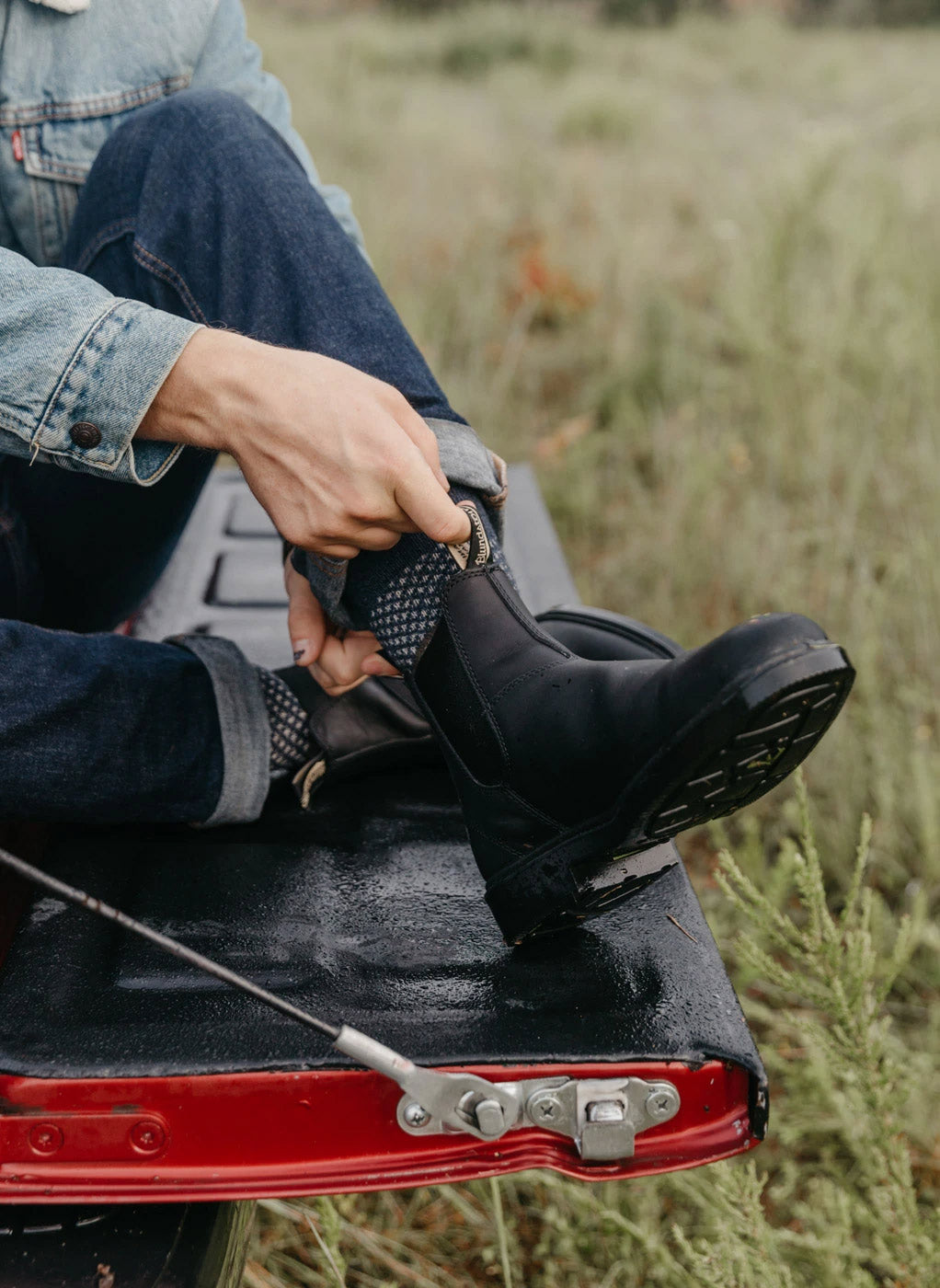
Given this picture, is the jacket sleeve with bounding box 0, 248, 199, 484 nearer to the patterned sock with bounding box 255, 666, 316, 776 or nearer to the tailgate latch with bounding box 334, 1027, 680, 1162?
the patterned sock with bounding box 255, 666, 316, 776

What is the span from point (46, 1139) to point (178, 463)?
26.6 inches

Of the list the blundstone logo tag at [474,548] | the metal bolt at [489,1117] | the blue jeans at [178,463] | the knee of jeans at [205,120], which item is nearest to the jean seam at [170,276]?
the blue jeans at [178,463]

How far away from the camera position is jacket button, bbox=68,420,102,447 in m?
0.86

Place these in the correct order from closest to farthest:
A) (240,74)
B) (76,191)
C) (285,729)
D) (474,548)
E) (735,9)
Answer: (474,548) → (285,729) → (76,191) → (240,74) → (735,9)

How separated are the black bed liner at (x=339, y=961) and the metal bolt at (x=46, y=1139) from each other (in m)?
0.04

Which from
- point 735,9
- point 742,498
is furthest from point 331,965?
point 735,9

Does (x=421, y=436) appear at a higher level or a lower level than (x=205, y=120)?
lower

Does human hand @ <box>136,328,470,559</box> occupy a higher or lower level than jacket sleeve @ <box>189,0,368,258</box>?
lower

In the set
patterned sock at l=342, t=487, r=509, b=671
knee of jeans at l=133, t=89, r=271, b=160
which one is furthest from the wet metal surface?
knee of jeans at l=133, t=89, r=271, b=160

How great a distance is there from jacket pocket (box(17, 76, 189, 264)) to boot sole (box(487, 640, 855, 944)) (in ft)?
3.00

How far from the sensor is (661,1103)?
0.83 metres

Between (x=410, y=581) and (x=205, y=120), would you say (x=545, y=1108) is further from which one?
(x=205, y=120)

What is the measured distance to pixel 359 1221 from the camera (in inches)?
46.6

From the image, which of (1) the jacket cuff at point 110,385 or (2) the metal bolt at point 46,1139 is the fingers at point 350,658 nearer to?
(1) the jacket cuff at point 110,385
